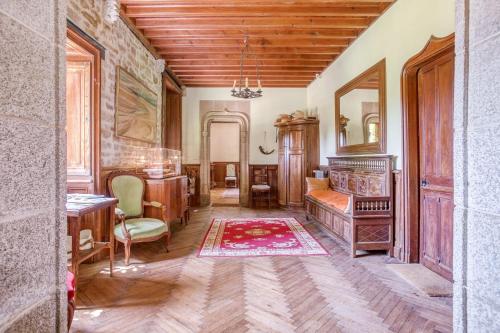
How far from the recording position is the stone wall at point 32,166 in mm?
743

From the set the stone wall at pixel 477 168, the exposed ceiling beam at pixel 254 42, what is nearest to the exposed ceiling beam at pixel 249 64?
the exposed ceiling beam at pixel 254 42

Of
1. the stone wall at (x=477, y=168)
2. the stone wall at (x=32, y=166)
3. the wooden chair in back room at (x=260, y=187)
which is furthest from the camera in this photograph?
the wooden chair in back room at (x=260, y=187)

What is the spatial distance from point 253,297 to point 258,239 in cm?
192

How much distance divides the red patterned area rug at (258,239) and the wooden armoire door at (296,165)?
45.8 inches

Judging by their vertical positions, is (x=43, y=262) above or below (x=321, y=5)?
below

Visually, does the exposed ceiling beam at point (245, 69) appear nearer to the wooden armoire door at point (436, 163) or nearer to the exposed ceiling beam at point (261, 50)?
the exposed ceiling beam at point (261, 50)

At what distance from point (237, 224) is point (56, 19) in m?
4.93

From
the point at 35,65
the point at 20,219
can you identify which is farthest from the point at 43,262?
the point at 35,65

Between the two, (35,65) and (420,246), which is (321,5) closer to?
(420,246)

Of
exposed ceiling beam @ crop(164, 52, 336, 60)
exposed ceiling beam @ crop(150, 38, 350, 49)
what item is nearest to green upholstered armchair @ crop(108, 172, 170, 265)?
exposed ceiling beam @ crop(150, 38, 350, 49)

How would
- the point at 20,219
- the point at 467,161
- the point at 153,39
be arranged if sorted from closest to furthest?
the point at 20,219 → the point at 467,161 → the point at 153,39

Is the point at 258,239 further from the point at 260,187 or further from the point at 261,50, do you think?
the point at 261,50

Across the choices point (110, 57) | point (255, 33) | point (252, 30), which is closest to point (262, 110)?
point (255, 33)

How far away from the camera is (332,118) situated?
6.13 metres
